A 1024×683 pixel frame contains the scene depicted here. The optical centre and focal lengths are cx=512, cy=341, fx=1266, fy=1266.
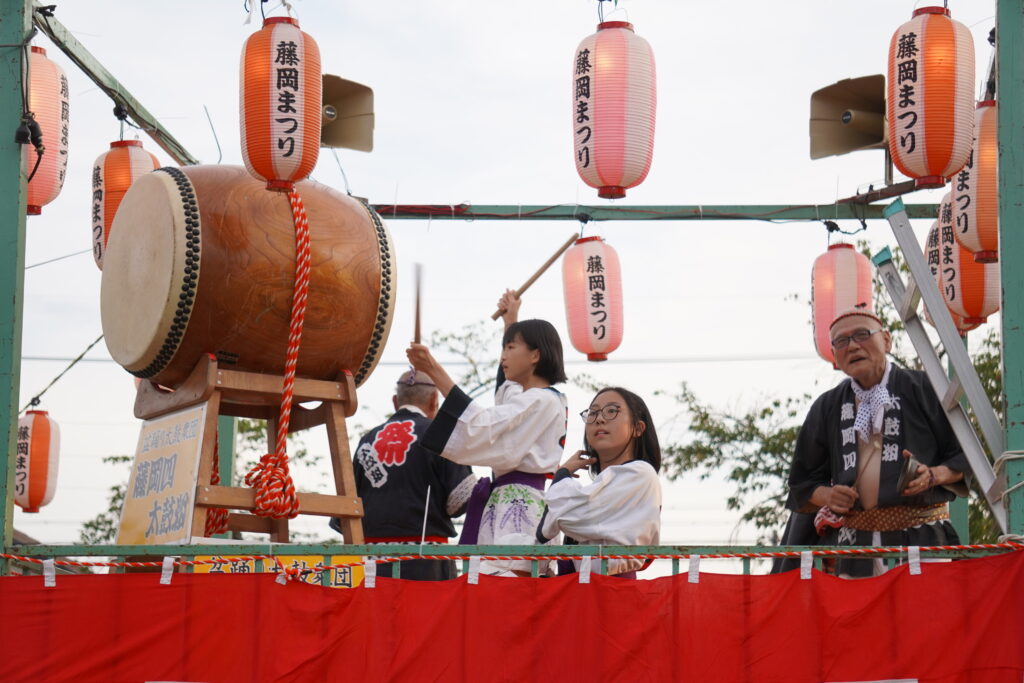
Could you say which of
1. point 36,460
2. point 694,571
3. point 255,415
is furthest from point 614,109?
point 36,460

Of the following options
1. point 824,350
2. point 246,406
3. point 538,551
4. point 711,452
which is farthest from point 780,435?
point 538,551

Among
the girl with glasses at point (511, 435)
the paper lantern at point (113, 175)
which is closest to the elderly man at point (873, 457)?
the girl with glasses at point (511, 435)

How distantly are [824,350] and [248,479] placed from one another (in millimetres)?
5536

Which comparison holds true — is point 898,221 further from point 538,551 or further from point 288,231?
point 288,231

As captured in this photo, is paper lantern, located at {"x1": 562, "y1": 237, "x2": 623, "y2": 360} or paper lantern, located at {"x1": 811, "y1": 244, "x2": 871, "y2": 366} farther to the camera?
paper lantern, located at {"x1": 562, "y1": 237, "x2": 623, "y2": 360}

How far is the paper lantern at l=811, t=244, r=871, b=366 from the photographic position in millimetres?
9180

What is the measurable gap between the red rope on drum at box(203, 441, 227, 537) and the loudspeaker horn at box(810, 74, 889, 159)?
201 inches

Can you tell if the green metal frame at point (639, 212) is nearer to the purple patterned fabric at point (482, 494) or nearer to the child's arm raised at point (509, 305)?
the child's arm raised at point (509, 305)

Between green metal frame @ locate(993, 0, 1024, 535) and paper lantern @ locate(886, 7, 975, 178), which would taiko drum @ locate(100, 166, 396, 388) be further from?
paper lantern @ locate(886, 7, 975, 178)

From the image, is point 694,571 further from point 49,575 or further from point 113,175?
point 113,175

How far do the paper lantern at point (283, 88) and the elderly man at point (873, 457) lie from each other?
233cm

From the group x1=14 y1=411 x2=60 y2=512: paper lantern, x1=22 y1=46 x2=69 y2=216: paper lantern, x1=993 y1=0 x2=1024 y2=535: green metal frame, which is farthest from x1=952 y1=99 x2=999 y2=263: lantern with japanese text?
x1=14 y1=411 x2=60 y2=512: paper lantern

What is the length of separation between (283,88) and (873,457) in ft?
9.57

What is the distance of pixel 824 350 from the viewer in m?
9.23
